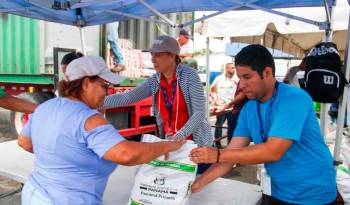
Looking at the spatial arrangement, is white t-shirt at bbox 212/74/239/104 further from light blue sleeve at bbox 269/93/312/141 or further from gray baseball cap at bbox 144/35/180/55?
light blue sleeve at bbox 269/93/312/141

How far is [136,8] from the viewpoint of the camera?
3.88 metres

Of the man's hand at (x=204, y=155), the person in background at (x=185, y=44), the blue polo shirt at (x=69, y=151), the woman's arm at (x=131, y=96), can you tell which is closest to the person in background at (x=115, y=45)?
the person in background at (x=185, y=44)

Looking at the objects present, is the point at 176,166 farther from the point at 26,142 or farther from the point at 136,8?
the point at 136,8

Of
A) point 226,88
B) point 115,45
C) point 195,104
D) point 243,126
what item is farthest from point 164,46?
point 226,88

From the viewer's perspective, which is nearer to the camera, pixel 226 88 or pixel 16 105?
pixel 16 105

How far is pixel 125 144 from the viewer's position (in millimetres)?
1338

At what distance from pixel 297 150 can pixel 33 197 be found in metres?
1.11

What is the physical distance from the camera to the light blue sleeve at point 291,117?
145 centimetres

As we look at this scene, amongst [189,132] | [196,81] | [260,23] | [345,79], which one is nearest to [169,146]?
[189,132]

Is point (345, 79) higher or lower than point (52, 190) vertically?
higher

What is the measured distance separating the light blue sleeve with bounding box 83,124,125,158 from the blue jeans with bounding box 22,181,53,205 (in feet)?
0.98

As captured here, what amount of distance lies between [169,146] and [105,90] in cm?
38

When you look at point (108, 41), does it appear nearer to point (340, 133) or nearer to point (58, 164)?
point (340, 133)

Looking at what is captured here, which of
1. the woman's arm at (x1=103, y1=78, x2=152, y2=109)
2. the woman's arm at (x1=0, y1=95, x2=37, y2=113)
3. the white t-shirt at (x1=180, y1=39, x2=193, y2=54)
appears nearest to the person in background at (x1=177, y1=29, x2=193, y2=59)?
the white t-shirt at (x1=180, y1=39, x2=193, y2=54)
